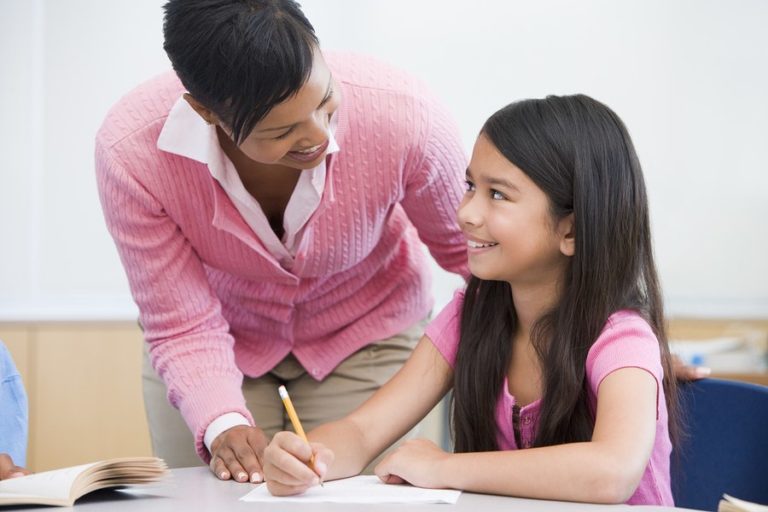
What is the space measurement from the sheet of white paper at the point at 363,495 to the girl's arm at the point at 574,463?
3cm

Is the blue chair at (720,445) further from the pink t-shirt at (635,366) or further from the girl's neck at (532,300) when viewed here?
the girl's neck at (532,300)

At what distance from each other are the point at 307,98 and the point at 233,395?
0.49m

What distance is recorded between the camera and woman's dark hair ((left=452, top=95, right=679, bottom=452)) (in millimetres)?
1408

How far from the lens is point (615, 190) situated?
1.45 m

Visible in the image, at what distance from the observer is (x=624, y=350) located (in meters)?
A: 1.33

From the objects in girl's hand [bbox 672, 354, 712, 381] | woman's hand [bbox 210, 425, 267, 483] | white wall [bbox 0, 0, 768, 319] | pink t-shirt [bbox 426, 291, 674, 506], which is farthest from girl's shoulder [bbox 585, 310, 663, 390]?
white wall [bbox 0, 0, 768, 319]

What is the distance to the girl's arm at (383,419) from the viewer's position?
1.39 meters

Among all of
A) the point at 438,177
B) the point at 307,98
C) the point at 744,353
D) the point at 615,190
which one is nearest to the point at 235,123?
the point at 307,98

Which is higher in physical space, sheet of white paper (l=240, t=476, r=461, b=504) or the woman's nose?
the woman's nose

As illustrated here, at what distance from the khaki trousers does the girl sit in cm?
30

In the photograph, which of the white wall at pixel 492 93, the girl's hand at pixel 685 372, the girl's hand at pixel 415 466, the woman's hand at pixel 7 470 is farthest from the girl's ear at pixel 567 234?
the white wall at pixel 492 93

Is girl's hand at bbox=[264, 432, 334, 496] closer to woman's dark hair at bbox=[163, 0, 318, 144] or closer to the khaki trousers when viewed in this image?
woman's dark hair at bbox=[163, 0, 318, 144]

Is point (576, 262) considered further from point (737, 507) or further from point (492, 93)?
point (492, 93)

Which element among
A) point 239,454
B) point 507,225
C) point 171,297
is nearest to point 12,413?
point 171,297
